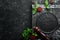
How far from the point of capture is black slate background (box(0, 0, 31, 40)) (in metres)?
3.91

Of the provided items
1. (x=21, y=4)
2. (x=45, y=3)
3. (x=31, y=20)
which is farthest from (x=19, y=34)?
(x=45, y=3)

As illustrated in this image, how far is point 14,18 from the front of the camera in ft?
13.0

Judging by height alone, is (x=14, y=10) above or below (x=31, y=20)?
above

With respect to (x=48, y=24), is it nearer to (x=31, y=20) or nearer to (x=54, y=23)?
(x=54, y=23)

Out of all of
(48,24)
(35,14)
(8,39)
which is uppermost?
(35,14)

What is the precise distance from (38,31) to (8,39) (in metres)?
0.78

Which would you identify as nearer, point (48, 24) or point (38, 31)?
point (38, 31)

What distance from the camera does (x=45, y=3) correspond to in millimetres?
3928

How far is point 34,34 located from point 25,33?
228mm

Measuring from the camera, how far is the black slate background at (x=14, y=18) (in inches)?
154

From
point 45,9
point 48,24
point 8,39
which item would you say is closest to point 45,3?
point 45,9

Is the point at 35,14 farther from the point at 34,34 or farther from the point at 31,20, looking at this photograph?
the point at 34,34

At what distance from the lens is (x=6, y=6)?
12.8 feet

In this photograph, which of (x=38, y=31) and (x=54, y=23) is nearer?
(x=38, y=31)
